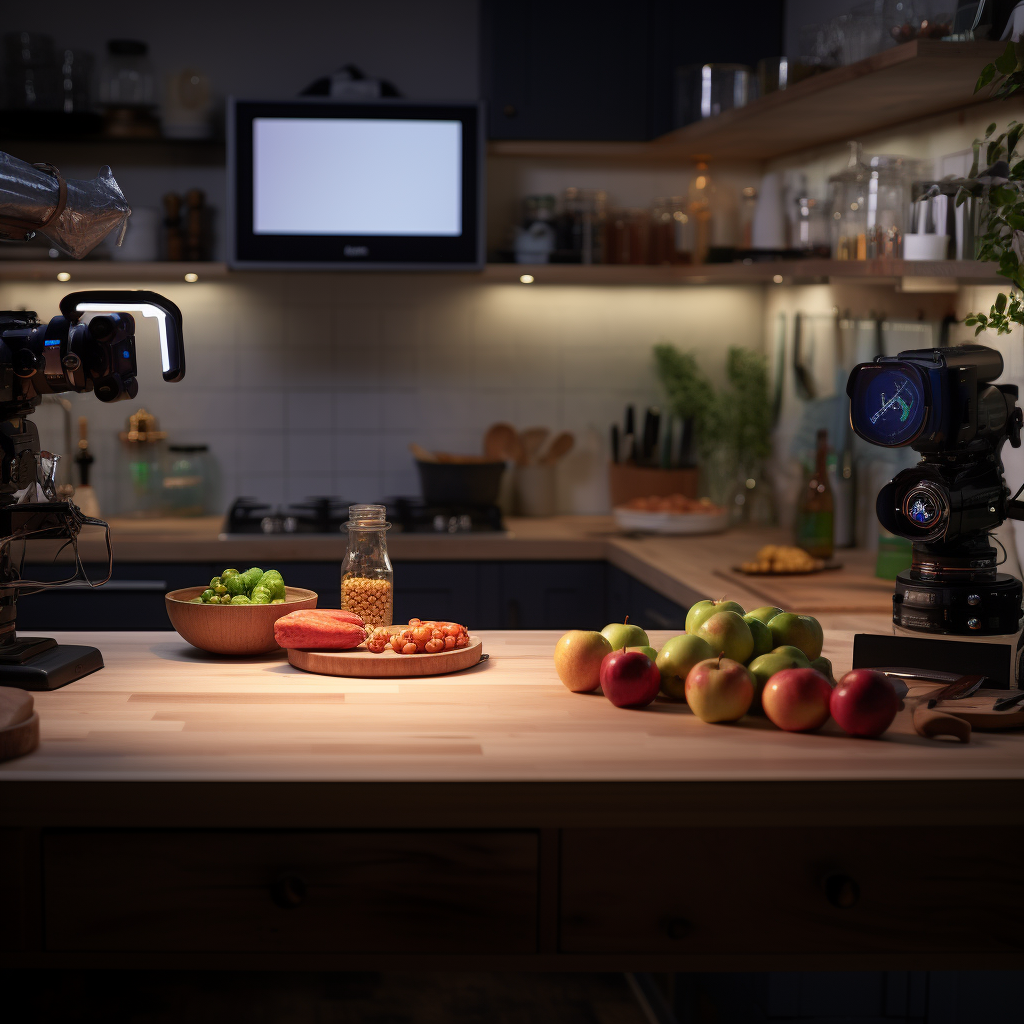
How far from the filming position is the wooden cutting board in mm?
1406

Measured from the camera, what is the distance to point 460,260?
387 cm

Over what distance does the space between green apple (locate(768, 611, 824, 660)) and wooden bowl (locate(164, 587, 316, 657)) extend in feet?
2.42

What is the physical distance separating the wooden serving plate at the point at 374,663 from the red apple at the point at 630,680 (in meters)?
0.29

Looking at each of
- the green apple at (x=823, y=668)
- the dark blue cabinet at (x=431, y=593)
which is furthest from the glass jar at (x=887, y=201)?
the green apple at (x=823, y=668)

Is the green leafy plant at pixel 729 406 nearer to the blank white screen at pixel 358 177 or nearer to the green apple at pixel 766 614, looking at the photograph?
the blank white screen at pixel 358 177

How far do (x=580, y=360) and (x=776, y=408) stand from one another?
0.71 metres

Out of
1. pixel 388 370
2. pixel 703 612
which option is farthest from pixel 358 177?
pixel 703 612

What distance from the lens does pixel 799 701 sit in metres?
1.54

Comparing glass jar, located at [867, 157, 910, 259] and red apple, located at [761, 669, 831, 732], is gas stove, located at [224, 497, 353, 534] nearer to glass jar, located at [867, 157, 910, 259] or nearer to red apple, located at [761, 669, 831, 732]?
glass jar, located at [867, 157, 910, 259]

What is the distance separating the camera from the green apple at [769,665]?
5.37ft

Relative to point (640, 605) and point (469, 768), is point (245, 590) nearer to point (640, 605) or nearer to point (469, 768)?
point (469, 768)
